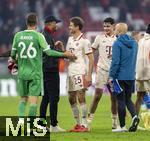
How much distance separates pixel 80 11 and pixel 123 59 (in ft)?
98.3

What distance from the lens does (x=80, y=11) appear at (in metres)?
45.1

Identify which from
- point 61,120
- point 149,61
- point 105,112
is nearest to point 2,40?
point 105,112

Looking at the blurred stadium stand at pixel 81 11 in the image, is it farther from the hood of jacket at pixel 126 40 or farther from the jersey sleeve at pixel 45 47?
the jersey sleeve at pixel 45 47

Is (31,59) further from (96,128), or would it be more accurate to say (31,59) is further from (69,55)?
(96,128)

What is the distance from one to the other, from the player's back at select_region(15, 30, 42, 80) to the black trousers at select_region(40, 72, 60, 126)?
144 centimetres

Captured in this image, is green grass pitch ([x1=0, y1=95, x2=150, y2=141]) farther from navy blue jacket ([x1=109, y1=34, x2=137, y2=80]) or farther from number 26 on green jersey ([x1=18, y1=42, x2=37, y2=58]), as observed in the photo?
number 26 on green jersey ([x1=18, y1=42, x2=37, y2=58])

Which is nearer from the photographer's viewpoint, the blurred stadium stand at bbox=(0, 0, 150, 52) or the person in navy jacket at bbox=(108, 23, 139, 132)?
the person in navy jacket at bbox=(108, 23, 139, 132)

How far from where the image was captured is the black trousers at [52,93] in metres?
15.9

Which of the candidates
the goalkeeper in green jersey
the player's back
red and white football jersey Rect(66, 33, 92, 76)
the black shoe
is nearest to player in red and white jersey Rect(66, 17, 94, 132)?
red and white football jersey Rect(66, 33, 92, 76)

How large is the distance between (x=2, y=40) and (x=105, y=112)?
66.5ft

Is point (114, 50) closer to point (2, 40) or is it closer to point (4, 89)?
point (4, 89)

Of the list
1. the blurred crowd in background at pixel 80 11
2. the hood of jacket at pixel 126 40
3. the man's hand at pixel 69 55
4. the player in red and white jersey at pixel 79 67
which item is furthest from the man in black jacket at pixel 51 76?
the blurred crowd in background at pixel 80 11

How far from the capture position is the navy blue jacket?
49.8 feet

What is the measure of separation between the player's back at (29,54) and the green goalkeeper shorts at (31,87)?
3.9 inches
